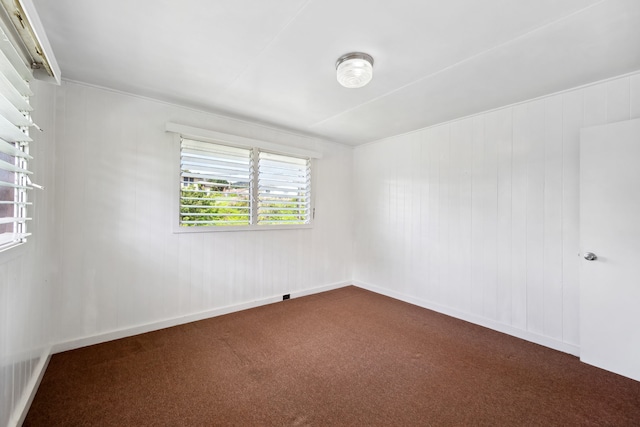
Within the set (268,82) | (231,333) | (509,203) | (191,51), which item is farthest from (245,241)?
(509,203)

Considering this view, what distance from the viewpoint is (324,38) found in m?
1.83

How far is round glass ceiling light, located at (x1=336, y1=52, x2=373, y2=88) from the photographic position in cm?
201

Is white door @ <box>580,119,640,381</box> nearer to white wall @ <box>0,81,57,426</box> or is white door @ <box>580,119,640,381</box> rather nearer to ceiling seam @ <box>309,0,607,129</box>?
ceiling seam @ <box>309,0,607,129</box>

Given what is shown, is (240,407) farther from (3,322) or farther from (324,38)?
(324,38)

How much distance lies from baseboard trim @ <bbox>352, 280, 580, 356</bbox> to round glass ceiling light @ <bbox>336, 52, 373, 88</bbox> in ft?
9.56

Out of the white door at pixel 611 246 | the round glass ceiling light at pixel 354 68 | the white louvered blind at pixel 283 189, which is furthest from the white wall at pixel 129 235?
the white door at pixel 611 246

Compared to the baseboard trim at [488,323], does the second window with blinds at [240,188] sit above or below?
above

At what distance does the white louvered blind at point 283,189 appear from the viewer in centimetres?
373

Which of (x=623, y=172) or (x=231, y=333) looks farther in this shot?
(x=231, y=333)

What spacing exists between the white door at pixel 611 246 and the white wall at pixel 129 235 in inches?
132

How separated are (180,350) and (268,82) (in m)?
2.57

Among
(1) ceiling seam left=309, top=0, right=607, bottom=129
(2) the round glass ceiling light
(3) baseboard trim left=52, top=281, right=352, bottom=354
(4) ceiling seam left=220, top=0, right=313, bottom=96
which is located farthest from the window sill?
(2) the round glass ceiling light

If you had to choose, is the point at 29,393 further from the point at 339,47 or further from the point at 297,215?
the point at 339,47

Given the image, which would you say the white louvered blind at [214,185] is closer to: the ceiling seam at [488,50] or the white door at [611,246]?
the ceiling seam at [488,50]
